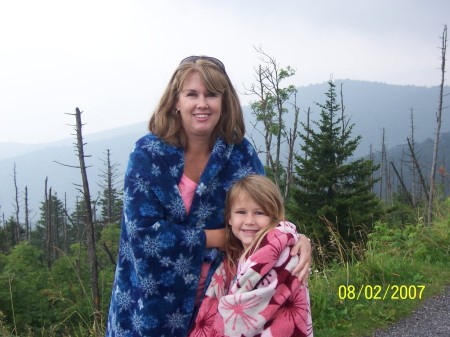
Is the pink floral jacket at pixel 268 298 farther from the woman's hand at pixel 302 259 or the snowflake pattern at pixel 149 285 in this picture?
the snowflake pattern at pixel 149 285

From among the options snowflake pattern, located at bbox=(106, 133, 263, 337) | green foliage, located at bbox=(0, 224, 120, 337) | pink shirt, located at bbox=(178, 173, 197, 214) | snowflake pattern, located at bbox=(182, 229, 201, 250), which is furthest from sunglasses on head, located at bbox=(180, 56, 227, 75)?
green foliage, located at bbox=(0, 224, 120, 337)

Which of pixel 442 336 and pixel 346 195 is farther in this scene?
pixel 346 195

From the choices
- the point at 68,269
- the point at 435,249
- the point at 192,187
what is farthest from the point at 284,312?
the point at 68,269

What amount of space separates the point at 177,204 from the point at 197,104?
1.40ft

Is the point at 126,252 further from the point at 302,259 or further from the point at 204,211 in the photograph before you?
the point at 302,259

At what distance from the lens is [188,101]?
184cm

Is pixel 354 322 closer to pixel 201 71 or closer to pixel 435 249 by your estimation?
pixel 435 249

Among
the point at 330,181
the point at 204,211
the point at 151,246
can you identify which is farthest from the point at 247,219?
the point at 330,181

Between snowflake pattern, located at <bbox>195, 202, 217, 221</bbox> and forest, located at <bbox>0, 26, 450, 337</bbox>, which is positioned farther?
forest, located at <bbox>0, 26, 450, 337</bbox>

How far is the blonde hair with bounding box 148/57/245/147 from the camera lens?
185 centimetres

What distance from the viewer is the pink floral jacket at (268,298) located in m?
1.67

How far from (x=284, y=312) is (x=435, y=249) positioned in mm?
4749

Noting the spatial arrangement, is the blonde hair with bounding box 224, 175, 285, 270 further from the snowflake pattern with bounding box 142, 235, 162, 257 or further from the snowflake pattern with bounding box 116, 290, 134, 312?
the snowflake pattern with bounding box 116, 290, 134, 312
